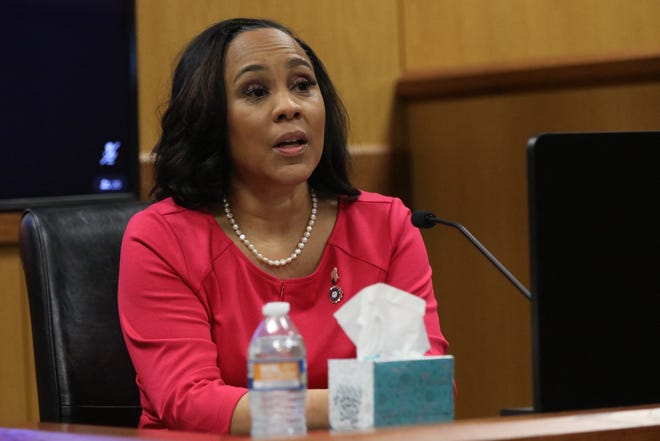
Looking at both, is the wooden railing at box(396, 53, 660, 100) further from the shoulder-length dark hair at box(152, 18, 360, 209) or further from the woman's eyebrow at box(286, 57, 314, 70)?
the woman's eyebrow at box(286, 57, 314, 70)

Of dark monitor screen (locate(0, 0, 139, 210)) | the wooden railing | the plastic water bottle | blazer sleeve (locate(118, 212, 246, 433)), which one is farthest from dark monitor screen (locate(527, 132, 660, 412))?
the wooden railing

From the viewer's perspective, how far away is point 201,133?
2160 mm

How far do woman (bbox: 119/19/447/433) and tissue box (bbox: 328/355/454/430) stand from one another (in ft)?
1.67

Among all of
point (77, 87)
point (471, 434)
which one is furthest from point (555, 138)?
Result: point (77, 87)

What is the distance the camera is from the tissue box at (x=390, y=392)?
137cm

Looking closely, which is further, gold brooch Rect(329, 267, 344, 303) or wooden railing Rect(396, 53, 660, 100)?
wooden railing Rect(396, 53, 660, 100)

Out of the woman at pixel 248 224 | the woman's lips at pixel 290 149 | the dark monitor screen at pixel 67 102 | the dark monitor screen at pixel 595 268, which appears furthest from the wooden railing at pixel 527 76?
the dark monitor screen at pixel 595 268

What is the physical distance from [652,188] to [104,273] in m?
0.96

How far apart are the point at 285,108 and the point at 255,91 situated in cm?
8

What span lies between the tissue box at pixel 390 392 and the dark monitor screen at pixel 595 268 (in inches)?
4.5

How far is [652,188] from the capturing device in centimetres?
152

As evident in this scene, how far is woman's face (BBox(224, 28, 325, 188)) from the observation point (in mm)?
2088

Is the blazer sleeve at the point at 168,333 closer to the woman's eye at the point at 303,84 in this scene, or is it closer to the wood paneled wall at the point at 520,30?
the woman's eye at the point at 303,84

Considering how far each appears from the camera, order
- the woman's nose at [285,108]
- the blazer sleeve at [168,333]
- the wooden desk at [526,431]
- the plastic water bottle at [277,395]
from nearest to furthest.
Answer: the wooden desk at [526,431], the plastic water bottle at [277,395], the blazer sleeve at [168,333], the woman's nose at [285,108]
